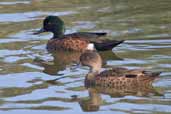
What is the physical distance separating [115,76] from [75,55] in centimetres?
318

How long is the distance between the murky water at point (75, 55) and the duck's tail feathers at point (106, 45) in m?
0.13

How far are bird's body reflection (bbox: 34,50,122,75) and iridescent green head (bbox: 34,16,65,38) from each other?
37.3 inches

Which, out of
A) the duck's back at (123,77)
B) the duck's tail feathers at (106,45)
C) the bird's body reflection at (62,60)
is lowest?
the bird's body reflection at (62,60)

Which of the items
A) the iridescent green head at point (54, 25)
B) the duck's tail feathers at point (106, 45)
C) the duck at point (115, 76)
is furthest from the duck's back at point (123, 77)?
the iridescent green head at point (54, 25)

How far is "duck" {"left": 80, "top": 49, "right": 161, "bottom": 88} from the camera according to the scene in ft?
39.8

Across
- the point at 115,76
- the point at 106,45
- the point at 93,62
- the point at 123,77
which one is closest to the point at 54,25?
the point at 106,45

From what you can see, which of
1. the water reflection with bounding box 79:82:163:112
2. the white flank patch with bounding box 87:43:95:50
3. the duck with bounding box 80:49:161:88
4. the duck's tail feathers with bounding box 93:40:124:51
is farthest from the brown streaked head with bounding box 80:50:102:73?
the white flank patch with bounding box 87:43:95:50

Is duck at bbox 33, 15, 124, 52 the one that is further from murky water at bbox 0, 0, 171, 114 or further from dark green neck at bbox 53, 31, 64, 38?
dark green neck at bbox 53, 31, 64, 38

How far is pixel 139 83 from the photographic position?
12.2 metres

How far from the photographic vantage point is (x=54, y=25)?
16688mm

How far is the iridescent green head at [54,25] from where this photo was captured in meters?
16.6

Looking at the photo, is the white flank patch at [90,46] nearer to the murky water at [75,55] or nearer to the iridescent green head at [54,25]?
the murky water at [75,55]

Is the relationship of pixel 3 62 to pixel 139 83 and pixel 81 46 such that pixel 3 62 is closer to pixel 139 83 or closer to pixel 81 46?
pixel 81 46

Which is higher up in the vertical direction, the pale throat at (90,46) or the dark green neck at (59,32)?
the dark green neck at (59,32)
